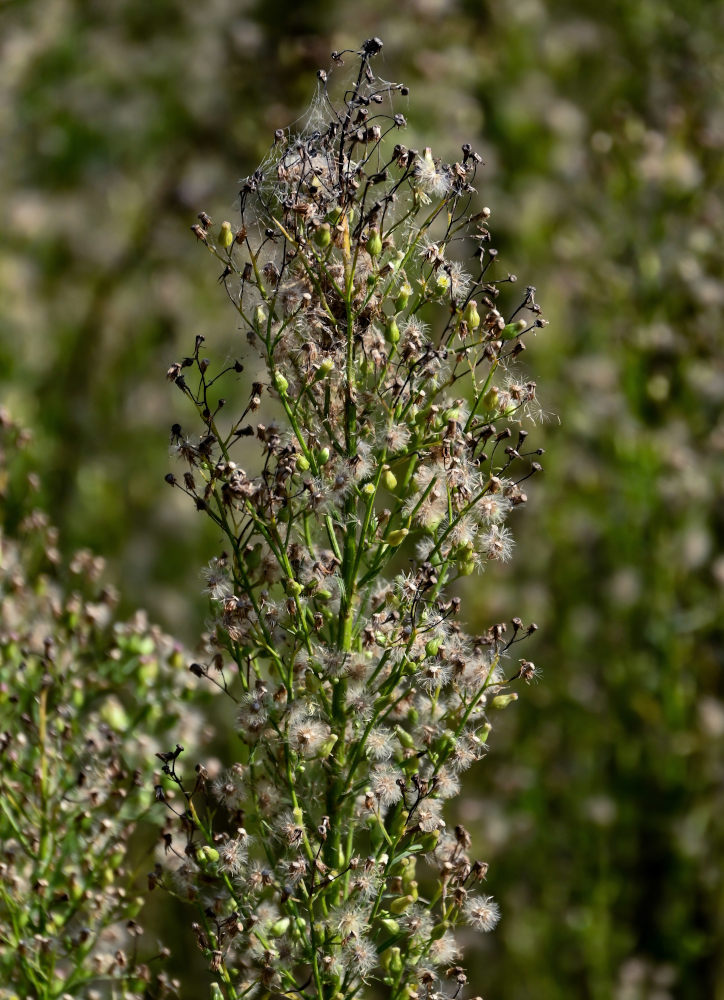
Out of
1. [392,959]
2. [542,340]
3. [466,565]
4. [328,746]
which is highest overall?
[542,340]

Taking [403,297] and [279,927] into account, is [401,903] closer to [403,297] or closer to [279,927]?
[279,927]

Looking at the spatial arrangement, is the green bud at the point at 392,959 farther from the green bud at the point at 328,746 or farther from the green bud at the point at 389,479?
the green bud at the point at 389,479

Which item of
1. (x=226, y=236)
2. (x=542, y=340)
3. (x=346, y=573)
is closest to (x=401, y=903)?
(x=346, y=573)

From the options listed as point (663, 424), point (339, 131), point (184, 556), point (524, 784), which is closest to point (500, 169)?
point (663, 424)

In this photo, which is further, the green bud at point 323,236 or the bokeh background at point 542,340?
the bokeh background at point 542,340

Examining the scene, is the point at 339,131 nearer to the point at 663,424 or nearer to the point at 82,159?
the point at 663,424

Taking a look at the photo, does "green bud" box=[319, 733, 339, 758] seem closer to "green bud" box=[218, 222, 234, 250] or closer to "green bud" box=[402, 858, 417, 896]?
"green bud" box=[402, 858, 417, 896]

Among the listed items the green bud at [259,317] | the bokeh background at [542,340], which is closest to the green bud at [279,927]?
the green bud at [259,317]
